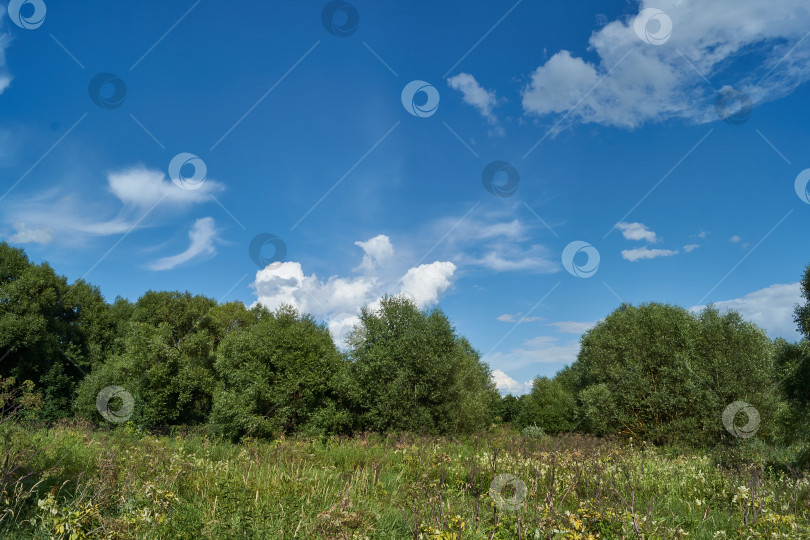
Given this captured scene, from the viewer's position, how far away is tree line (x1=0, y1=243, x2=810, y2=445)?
23391 mm

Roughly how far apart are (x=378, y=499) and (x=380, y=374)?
16.0m

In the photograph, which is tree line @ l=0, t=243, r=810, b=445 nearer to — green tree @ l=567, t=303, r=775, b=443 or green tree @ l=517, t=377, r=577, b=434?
green tree @ l=567, t=303, r=775, b=443

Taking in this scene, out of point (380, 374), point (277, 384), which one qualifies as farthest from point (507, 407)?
point (277, 384)

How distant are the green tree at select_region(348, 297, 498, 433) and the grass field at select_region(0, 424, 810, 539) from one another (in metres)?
9.74

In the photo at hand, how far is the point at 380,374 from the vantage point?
2438 centimetres

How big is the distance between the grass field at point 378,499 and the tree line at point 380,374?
32.8 ft

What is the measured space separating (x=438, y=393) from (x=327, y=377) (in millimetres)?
6257

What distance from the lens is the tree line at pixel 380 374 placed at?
23.4m

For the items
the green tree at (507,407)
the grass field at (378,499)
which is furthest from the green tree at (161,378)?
the green tree at (507,407)

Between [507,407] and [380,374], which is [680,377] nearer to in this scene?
[380,374]

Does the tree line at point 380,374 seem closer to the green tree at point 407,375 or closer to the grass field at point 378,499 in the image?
the green tree at point 407,375

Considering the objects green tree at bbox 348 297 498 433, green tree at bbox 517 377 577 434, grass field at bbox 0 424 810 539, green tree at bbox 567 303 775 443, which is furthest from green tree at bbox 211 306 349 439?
green tree at bbox 517 377 577 434

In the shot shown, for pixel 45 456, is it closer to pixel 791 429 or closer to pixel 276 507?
pixel 276 507

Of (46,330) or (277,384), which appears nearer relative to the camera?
(277,384)
